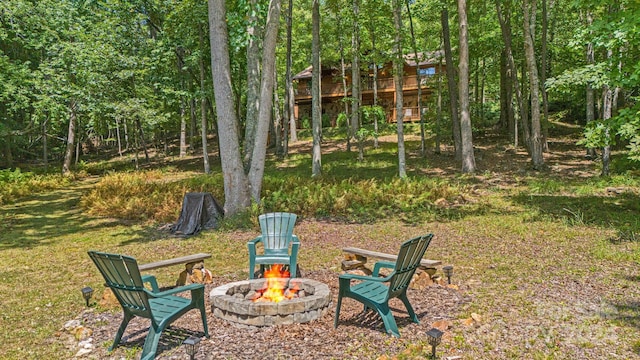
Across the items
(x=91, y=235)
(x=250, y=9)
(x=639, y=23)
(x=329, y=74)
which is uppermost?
(x=329, y=74)

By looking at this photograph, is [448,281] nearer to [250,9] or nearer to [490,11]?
[250,9]

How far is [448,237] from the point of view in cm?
830

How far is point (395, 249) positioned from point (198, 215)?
5010mm

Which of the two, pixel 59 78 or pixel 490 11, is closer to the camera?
pixel 59 78

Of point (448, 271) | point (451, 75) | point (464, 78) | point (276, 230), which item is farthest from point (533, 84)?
point (276, 230)

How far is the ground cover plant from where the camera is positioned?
3.93 metres

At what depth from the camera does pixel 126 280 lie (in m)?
3.71

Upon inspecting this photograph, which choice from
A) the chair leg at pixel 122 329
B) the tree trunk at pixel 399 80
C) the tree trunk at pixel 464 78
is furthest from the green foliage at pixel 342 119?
the chair leg at pixel 122 329

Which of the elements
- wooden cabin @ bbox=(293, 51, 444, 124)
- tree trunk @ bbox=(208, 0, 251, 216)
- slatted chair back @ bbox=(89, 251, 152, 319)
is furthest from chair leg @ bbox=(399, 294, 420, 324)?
wooden cabin @ bbox=(293, 51, 444, 124)

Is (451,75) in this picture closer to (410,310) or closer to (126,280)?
(410,310)

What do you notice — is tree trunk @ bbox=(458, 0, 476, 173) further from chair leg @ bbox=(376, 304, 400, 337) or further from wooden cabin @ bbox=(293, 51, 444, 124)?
wooden cabin @ bbox=(293, 51, 444, 124)

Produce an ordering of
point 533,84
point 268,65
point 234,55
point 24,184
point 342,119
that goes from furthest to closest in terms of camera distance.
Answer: point 342,119 → point 234,55 → point 24,184 → point 533,84 → point 268,65

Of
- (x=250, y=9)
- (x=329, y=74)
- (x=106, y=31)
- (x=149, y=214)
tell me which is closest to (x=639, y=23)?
(x=250, y=9)

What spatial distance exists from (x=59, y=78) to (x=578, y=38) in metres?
20.0
